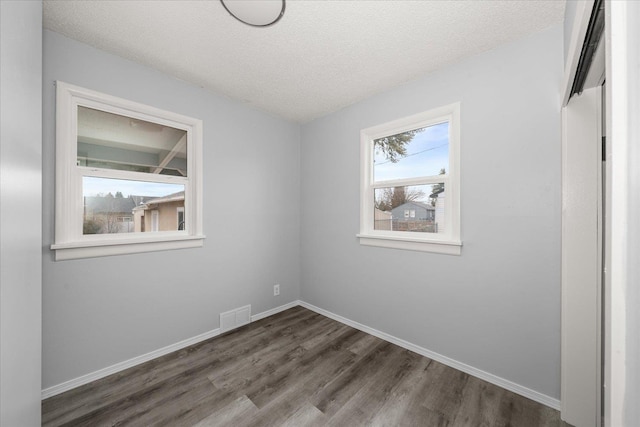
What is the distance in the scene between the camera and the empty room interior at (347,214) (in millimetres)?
1371

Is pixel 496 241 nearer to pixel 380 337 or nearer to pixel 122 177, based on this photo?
pixel 380 337

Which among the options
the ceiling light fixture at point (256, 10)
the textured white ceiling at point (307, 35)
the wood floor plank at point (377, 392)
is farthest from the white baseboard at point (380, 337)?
the ceiling light fixture at point (256, 10)

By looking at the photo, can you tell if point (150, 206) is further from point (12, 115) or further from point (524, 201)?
point (524, 201)

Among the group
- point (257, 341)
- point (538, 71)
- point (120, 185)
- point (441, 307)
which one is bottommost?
point (257, 341)

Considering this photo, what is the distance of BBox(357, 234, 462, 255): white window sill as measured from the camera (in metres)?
2.01

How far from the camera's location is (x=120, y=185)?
2.05 m

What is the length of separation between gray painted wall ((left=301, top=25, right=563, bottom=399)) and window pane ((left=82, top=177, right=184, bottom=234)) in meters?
2.12

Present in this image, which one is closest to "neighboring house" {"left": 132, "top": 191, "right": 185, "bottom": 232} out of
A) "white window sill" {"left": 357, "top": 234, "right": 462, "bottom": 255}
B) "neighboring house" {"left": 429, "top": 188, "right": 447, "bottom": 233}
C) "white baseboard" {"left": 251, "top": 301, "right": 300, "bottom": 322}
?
"white baseboard" {"left": 251, "top": 301, "right": 300, "bottom": 322}

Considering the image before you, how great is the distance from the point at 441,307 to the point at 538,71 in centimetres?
193

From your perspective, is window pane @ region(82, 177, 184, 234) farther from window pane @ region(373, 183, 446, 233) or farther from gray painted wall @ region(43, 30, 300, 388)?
window pane @ region(373, 183, 446, 233)

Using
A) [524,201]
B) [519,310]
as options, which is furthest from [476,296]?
[524,201]

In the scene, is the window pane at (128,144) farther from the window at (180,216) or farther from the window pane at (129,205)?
the window at (180,216)

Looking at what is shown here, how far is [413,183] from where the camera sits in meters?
2.36

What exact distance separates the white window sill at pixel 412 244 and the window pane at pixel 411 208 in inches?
5.9
